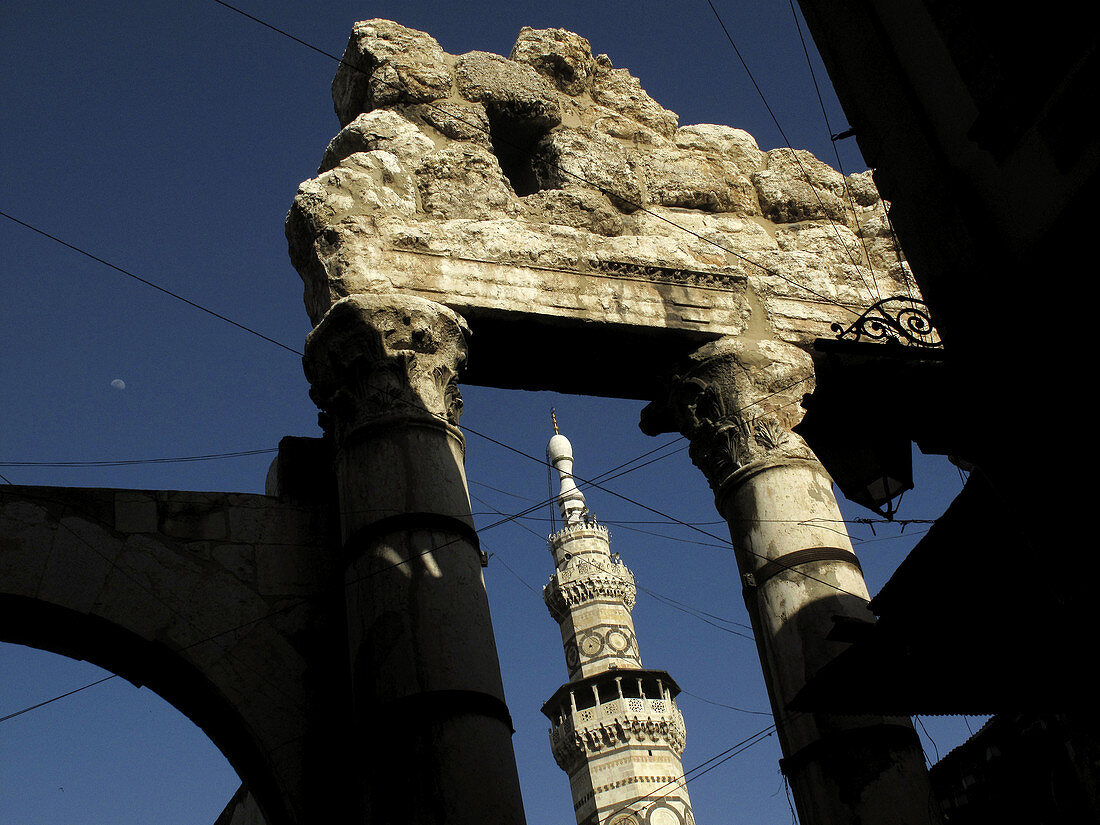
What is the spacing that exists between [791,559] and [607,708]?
76.1 ft

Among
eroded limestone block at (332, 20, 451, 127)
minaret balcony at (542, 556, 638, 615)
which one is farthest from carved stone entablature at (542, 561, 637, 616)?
eroded limestone block at (332, 20, 451, 127)

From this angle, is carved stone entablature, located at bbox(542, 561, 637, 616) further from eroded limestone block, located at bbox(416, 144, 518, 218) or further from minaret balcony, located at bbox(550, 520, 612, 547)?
eroded limestone block, located at bbox(416, 144, 518, 218)

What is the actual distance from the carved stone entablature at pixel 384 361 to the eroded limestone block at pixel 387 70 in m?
2.45

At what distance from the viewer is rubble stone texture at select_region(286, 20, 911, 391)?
283 inches

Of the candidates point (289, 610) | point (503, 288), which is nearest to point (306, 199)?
point (503, 288)

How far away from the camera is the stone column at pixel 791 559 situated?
5777 millimetres

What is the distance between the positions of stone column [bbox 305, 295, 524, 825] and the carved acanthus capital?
1.71m

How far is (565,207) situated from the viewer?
804 centimetres

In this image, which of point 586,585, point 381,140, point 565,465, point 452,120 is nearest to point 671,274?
point 452,120

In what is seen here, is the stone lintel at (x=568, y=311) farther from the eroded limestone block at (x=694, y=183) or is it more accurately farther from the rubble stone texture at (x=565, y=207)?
the eroded limestone block at (x=694, y=183)

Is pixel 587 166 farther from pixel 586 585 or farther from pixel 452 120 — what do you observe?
pixel 586 585

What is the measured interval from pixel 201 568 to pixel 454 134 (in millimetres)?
3896

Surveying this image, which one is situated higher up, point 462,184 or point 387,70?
point 387,70

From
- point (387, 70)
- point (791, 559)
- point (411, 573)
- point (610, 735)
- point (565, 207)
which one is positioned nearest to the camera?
point (411, 573)
